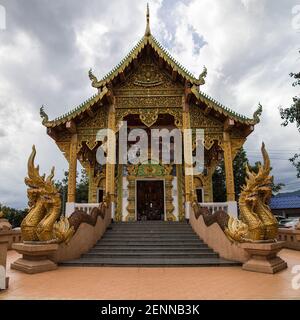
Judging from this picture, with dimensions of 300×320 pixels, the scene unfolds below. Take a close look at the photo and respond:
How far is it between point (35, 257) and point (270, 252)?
4.88m

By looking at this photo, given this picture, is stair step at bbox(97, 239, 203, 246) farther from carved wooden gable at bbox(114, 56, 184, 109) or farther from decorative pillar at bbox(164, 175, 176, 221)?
carved wooden gable at bbox(114, 56, 184, 109)

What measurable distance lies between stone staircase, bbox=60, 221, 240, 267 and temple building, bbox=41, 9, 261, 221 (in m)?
1.52

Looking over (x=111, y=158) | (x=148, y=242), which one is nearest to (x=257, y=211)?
(x=148, y=242)

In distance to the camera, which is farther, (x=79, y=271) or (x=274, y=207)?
(x=274, y=207)

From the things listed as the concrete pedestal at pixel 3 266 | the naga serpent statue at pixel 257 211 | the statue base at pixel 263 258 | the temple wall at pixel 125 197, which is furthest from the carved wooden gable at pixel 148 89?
the concrete pedestal at pixel 3 266

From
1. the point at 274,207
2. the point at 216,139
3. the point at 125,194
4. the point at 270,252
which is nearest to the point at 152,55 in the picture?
the point at 216,139

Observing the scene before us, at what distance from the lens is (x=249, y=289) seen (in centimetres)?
383

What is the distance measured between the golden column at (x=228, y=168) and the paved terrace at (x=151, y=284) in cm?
456

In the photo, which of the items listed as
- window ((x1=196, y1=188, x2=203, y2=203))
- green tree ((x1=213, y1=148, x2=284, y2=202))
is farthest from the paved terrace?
green tree ((x1=213, y1=148, x2=284, y2=202))

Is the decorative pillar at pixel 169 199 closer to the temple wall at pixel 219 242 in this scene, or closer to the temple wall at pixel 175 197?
the temple wall at pixel 175 197

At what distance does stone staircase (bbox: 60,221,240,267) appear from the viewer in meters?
5.95

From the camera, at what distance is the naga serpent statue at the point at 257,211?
17.5 ft
